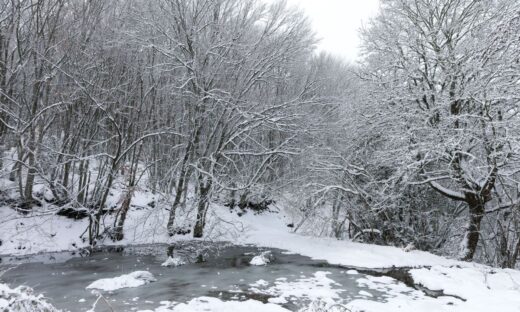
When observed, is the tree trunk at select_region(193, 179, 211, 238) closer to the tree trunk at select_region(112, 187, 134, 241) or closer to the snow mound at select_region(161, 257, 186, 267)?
the tree trunk at select_region(112, 187, 134, 241)

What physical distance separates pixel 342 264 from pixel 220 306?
6.14 m

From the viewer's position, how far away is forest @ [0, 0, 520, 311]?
1320 centimetres

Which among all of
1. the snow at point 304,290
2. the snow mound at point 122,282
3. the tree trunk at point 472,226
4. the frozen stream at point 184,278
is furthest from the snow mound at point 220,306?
the tree trunk at point 472,226

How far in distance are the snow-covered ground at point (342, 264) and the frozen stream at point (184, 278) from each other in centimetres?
16

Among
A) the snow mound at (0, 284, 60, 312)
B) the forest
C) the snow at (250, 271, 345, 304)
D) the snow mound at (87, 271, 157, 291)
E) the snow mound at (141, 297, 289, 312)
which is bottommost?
the snow mound at (87, 271, 157, 291)

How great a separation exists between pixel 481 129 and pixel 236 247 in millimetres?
10222

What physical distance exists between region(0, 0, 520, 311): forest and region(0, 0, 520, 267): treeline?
0.29 ft

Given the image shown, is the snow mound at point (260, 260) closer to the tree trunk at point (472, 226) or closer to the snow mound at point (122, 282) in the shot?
the snow mound at point (122, 282)

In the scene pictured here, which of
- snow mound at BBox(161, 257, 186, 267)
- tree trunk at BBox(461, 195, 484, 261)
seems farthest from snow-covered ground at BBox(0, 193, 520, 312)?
snow mound at BBox(161, 257, 186, 267)

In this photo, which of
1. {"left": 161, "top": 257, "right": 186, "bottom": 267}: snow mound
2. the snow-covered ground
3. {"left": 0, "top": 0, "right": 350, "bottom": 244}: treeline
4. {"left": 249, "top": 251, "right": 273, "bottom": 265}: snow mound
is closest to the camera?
the snow-covered ground

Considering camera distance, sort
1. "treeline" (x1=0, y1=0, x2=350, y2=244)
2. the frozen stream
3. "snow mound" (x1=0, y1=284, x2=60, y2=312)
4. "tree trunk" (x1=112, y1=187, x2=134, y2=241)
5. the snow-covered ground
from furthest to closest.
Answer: "tree trunk" (x1=112, y1=187, x2=134, y2=241) → "treeline" (x1=0, y1=0, x2=350, y2=244) → the frozen stream → the snow-covered ground → "snow mound" (x1=0, y1=284, x2=60, y2=312)

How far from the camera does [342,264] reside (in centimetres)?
1281

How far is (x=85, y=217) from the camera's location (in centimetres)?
1681

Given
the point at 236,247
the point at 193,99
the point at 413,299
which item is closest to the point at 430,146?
the point at 413,299
